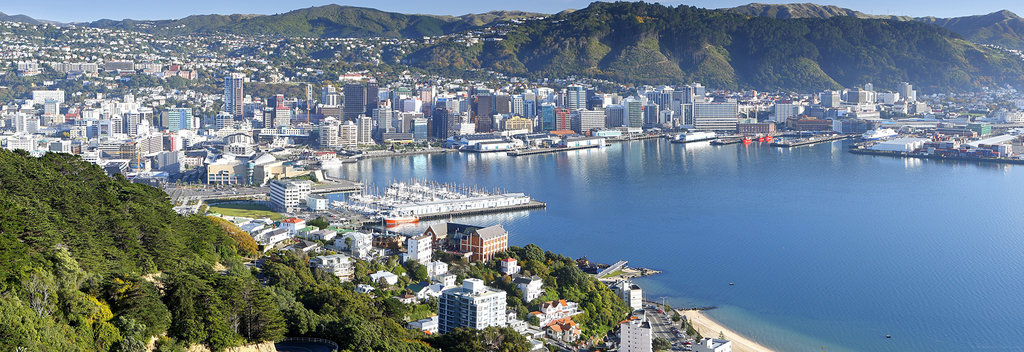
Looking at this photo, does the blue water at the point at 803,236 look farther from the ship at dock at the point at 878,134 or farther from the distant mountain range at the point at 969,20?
the distant mountain range at the point at 969,20

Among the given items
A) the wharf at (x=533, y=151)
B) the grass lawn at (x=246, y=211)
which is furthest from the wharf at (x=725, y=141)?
the grass lawn at (x=246, y=211)

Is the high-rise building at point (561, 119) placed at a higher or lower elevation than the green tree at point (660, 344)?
higher

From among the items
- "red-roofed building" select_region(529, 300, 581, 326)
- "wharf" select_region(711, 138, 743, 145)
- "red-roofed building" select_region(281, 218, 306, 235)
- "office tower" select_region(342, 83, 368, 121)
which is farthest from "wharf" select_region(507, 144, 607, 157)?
"red-roofed building" select_region(529, 300, 581, 326)

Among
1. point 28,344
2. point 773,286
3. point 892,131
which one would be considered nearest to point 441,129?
point 892,131

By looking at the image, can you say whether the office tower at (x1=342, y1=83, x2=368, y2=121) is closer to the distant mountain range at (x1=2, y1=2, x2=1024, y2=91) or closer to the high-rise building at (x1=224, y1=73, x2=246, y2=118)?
the high-rise building at (x1=224, y1=73, x2=246, y2=118)

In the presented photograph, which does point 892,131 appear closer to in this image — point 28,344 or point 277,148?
point 277,148
